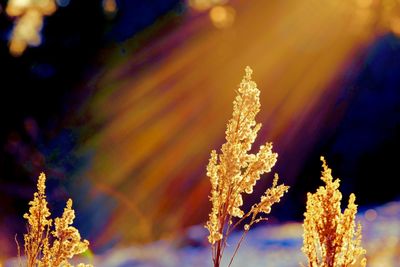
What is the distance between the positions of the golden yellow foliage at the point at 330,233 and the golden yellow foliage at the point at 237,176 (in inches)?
26.8

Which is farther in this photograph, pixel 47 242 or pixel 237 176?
pixel 47 242

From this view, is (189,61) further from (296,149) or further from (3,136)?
(3,136)

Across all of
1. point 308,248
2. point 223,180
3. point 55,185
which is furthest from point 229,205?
point 55,185

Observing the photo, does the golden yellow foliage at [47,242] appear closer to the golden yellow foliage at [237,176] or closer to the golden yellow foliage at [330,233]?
the golden yellow foliage at [237,176]

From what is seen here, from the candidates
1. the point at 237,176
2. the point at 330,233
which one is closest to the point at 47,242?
the point at 237,176

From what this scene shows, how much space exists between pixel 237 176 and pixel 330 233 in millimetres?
1014

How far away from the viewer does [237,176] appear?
2732mm

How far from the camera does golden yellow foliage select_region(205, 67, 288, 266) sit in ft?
8.75

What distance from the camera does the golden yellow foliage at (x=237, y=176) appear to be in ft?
8.75

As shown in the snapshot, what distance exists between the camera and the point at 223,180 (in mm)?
2729

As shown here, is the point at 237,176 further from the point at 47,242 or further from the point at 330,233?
the point at 47,242

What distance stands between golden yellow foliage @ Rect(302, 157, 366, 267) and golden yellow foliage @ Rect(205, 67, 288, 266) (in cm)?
68

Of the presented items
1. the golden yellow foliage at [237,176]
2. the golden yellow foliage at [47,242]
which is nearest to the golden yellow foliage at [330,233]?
the golden yellow foliage at [237,176]

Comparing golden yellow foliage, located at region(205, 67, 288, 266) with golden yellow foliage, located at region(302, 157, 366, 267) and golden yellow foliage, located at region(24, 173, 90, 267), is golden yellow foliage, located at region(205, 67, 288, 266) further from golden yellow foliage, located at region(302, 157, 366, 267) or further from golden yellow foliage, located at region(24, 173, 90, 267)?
golden yellow foliage, located at region(24, 173, 90, 267)
